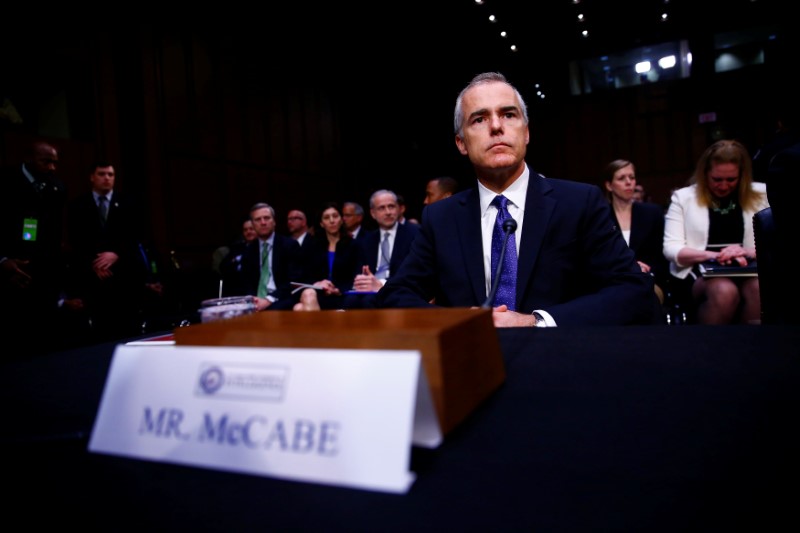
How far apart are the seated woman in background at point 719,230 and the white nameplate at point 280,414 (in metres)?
2.56

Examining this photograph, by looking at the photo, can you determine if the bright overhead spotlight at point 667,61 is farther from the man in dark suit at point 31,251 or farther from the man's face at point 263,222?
the man in dark suit at point 31,251

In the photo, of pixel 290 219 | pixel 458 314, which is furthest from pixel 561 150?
pixel 458 314

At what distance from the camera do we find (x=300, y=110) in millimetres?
7820

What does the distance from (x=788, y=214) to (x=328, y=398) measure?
1203mm

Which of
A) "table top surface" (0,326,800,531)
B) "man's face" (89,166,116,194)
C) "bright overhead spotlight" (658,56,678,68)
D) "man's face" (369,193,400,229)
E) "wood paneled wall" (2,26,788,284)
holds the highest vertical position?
"bright overhead spotlight" (658,56,678,68)

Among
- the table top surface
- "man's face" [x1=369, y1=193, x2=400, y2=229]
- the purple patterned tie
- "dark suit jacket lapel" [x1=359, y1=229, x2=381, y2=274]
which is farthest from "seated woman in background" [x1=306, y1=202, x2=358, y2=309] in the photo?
the table top surface

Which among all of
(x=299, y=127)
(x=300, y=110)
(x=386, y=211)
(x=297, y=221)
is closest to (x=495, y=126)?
(x=386, y=211)

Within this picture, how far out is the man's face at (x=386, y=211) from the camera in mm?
4180

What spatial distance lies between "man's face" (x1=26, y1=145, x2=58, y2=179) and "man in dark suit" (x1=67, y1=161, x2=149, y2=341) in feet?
1.19

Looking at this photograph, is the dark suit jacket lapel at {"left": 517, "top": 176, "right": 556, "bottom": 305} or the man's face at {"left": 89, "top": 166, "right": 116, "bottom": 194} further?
the man's face at {"left": 89, "top": 166, "right": 116, "bottom": 194}

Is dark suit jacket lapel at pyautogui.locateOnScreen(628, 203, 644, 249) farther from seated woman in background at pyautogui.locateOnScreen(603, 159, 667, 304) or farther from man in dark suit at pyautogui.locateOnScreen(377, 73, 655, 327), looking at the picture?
man in dark suit at pyautogui.locateOnScreen(377, 73, 655, 327)

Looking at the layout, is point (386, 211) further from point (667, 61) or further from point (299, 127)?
point (667, 61)

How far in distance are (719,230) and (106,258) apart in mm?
4019

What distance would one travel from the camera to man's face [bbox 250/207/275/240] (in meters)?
4.55
